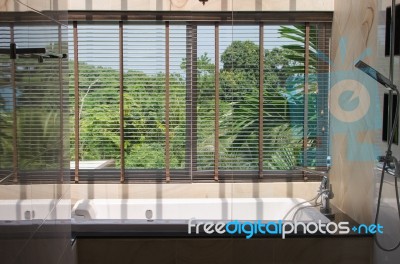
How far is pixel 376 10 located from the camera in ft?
8.89

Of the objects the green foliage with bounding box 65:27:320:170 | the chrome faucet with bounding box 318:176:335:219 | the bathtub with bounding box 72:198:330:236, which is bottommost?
the bathtub with bounding box 72:198:330:236

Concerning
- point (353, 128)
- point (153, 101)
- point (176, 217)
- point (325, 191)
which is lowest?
point (176, 217)

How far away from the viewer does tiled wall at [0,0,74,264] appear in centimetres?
140

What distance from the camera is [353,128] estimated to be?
111 inches

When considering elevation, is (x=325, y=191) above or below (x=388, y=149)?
below

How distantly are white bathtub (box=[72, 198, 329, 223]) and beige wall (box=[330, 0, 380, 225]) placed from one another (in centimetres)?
21

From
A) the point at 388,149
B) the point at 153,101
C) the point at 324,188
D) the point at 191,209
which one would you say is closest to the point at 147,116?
the point at 153,101

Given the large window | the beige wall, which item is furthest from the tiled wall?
the beige wall

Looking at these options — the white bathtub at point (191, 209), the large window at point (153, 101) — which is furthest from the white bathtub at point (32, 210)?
the large window at point (153, 101)

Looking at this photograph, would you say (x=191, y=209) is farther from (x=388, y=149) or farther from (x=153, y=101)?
(x=388, y=149)

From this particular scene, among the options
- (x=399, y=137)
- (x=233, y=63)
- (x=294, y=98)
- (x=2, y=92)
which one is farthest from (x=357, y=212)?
(x=2, y=92)

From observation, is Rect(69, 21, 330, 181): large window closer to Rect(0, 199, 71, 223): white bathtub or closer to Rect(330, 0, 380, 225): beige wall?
Rect(330, 0, 380, 225): beige wall

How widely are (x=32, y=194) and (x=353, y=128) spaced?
6.05 feet

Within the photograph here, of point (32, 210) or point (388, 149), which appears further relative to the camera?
point (388, 149)
